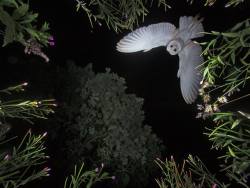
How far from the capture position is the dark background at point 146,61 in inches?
129

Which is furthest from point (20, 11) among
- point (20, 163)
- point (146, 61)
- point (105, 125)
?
point (146, 61)

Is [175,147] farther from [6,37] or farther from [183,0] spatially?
[6,37]

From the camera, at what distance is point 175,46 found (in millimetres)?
3227

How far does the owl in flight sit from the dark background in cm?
9

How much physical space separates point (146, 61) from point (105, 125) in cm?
81

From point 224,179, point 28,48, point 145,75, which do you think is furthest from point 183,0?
point 28,48

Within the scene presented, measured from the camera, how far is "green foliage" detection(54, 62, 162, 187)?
3.07 meters

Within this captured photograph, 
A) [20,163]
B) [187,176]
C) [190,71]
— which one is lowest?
[187,176]

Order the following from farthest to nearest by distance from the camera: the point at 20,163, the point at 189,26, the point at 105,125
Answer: the point at 189,26 → the point at 105,125 → the point at 20,163

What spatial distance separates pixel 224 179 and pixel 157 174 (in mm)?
785

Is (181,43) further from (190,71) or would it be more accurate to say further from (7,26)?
(7,26)

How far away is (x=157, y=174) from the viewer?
341 cm

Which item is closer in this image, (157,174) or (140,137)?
(140,137)

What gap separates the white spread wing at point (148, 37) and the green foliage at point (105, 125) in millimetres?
372
